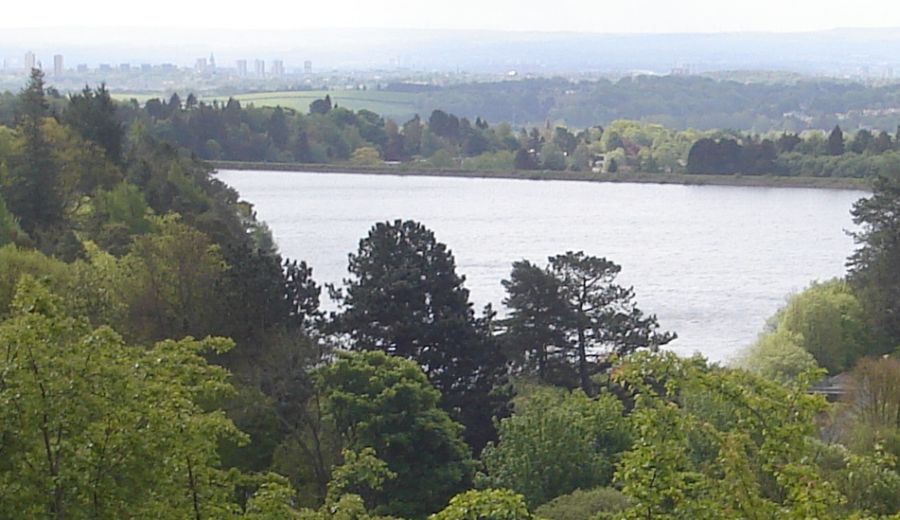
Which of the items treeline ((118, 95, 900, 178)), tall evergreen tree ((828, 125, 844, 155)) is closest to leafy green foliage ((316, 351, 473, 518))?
treeline ((118, 95, 900, 178))

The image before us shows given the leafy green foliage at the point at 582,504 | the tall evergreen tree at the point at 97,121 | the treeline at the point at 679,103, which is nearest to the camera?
the leafy green foliage at the point at 582,504

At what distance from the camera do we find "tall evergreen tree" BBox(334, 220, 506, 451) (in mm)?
11422

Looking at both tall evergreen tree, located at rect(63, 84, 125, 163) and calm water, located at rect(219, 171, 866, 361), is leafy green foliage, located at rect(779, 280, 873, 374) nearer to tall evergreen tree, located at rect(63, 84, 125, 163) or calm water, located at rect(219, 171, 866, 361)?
calm water, located at rect(219, 171, 866, 361)

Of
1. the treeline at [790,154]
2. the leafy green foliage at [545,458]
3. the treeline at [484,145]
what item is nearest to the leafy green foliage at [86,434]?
the leafy green foliage at [545,458]

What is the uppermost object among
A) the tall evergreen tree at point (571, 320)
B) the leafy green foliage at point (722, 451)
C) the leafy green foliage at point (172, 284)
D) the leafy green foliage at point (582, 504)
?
the leafy green foliage at point (722, 451)

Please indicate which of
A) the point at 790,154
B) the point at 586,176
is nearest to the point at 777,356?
the point at 790,154

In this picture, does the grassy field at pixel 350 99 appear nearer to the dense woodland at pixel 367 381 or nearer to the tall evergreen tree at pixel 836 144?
the tall evergreen tree at pixel 836 144

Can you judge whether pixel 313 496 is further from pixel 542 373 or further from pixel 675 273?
pixel 675 273

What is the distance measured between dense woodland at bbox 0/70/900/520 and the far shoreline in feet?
84.2

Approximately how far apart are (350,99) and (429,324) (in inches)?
3018

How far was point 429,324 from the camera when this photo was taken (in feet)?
39.4

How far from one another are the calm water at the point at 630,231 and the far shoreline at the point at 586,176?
0.89 m

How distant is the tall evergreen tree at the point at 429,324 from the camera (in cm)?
1142

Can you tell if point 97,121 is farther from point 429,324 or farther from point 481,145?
point 481,145
